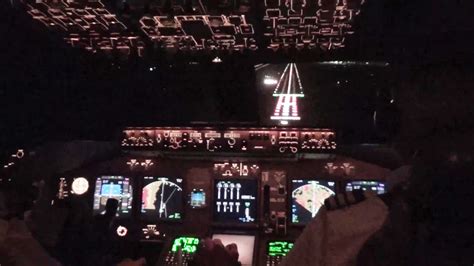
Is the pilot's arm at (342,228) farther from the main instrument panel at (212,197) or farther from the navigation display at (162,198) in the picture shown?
the navigation display at (162,198)

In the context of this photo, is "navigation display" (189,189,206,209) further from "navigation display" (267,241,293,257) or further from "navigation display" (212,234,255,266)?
"navigation display" (267,241,293,257)

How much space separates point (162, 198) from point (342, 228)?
3.14 meters

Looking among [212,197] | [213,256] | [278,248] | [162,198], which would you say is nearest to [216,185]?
[212,197]

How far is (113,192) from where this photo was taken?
3.92 m

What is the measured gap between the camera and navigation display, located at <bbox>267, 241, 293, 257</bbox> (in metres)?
3.54

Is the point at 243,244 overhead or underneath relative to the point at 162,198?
underneath

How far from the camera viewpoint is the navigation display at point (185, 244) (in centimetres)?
361

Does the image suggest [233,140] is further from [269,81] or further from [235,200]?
[269,81]

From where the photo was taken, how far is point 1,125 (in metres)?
2.09

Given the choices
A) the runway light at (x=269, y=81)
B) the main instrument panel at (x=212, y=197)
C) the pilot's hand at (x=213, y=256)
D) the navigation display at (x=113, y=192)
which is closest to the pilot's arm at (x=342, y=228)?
the pilot's hand at (x=213, y=256)

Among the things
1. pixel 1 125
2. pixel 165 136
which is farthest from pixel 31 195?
pixel 165 136

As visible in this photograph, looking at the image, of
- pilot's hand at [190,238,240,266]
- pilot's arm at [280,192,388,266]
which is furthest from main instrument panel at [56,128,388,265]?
pilot's arm at [280,192,388,266]

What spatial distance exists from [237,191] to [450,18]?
114 inches

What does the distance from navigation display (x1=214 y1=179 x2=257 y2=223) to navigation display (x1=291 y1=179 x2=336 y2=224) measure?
0.29m
